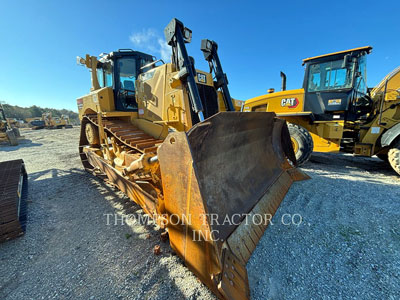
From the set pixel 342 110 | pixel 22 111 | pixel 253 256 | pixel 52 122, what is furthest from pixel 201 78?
pixel 22 111

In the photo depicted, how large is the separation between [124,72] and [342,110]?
20.0ft

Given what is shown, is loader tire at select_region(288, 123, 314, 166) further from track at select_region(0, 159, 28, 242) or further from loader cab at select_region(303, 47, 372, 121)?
track at select_region(0, 159, 28, 242)

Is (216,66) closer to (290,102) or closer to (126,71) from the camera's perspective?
(126,71)

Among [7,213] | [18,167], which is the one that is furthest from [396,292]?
[18,167]

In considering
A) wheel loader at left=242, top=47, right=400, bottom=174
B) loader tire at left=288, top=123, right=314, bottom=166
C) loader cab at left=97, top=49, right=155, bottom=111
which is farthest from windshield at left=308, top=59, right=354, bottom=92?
loader cab at left=97, top=49, right=155, bottom=111

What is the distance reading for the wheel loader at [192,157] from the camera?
1429 millimetres

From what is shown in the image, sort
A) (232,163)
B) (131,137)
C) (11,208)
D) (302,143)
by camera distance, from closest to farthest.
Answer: (232,163) < (11,208) < (131,137) < (302,143)

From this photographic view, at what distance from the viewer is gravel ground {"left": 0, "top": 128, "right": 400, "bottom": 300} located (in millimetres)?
1550

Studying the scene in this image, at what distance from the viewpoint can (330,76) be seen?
4.91 metres

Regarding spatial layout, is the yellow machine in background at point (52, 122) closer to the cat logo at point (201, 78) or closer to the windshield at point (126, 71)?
the windshield at point (126, 71)

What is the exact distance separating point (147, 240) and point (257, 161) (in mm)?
2029

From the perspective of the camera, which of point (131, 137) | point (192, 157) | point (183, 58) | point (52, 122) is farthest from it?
point (52, 122)

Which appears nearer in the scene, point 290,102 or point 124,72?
point 124,72

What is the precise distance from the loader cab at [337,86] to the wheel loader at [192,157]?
2.56 meters
